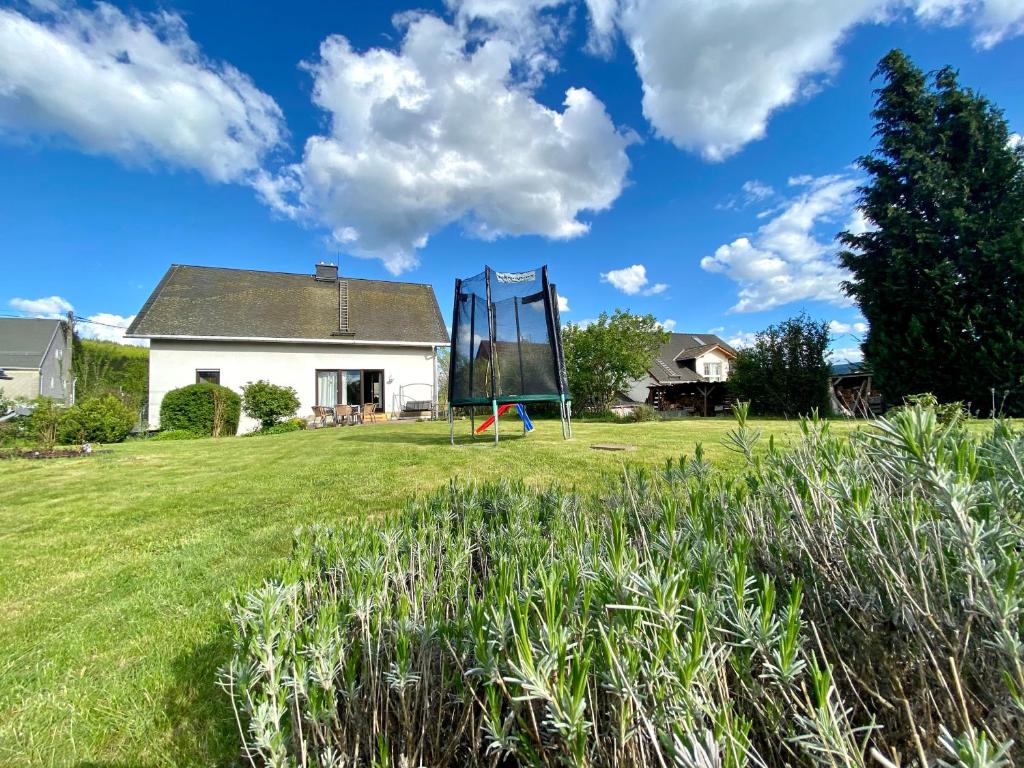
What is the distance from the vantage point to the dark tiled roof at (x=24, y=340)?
23812mm

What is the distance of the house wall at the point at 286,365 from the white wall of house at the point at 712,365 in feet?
71.5

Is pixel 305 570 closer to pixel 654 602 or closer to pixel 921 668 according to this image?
pixel 654 602

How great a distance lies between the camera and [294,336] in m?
16.5

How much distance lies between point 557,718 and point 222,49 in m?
17.1

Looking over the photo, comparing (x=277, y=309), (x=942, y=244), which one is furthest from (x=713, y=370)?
(x=277, y=309)

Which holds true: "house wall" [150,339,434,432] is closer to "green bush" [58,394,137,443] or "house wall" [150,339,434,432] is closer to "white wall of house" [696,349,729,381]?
"green bush" [58,394,137,443]

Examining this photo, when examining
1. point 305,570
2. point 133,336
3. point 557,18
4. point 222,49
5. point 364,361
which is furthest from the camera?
point 364,361

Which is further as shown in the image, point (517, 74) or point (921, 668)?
point (517, 74)

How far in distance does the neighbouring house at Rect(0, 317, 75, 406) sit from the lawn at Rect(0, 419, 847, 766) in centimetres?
2415

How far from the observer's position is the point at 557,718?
2.22 feet

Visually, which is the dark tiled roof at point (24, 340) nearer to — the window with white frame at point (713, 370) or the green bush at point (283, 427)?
the green bush at point (283, 427)

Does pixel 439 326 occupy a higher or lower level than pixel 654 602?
higher

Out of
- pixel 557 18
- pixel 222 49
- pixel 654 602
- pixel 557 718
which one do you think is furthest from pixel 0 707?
pixel 222 49

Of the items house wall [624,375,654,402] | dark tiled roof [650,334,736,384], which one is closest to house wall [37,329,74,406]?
house wall [624,375,654,402]
